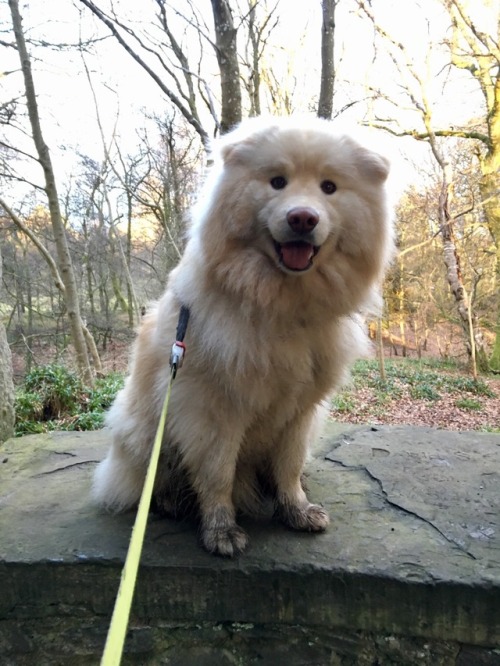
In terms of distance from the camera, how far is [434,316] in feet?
56.6

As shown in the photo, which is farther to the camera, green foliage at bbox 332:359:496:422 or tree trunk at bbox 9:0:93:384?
green foliage at bbox 332:359:496:422

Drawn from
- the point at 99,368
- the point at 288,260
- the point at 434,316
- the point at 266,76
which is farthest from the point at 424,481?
the point at 434,316

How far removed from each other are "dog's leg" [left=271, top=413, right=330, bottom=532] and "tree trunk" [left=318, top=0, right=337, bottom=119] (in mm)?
4789

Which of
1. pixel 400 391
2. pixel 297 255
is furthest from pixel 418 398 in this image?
pixel 297 255

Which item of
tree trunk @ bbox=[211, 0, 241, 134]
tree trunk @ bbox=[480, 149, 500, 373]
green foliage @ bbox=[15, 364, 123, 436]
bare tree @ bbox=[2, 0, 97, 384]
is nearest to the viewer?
tree trunk @ bbox=[211, 0, 241, 134]

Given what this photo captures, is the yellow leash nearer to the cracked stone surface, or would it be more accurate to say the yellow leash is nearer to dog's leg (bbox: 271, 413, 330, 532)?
the cracked stone surface

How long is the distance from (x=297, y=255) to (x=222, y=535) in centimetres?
124

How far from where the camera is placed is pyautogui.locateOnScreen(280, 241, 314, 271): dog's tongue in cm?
180

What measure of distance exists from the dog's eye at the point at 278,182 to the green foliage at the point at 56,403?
176 inches

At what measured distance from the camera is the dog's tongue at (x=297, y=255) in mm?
1805

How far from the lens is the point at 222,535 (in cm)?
204

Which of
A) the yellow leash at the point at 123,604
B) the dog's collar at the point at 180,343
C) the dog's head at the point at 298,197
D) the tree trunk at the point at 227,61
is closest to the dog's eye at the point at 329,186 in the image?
the dog's head at the point at 298,197

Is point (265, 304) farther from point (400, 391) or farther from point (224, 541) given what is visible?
point (400, 391)

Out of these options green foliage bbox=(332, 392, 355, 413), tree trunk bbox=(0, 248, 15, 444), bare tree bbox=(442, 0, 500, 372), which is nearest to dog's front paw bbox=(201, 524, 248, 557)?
tree trunk bbox=(0, 248, 15, 444)
